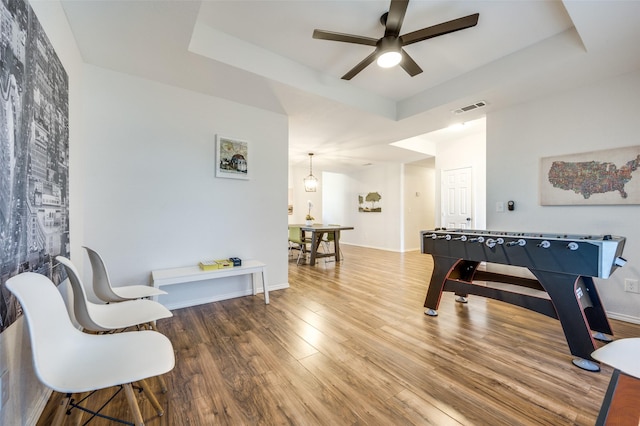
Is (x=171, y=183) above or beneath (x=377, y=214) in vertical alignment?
above

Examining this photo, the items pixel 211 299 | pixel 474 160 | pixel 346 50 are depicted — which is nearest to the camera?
pixel 346 50

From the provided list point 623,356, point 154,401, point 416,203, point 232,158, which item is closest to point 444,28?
point 623,356

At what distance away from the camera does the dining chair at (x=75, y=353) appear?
88 centimetres

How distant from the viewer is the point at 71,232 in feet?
6.40

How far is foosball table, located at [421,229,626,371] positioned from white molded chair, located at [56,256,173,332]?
2.32 m

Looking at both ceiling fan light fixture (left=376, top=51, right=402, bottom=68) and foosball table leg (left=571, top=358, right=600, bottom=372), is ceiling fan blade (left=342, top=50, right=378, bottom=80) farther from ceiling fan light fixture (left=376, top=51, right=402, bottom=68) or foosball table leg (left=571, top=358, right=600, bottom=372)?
foosball table leg (left=571, top=358, right=600, bottom=372)

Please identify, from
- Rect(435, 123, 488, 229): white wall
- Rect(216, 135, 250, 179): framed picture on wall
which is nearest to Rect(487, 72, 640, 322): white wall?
Rect(435, 123, 488, 229): white wall

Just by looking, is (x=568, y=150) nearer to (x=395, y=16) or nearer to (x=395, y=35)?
(x=395, y=35)

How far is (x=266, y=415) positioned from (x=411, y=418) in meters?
0.74

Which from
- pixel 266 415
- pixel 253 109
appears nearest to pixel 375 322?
pixel 266 415

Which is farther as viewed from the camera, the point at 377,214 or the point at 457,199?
the point at 377,214

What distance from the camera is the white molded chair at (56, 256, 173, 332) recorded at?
1277 millimetres

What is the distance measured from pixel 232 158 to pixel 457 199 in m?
4.60

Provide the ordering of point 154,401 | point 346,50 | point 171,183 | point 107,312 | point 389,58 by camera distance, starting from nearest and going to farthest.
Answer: point 154,401, point 107,312, point 389,58, point 346,50, point 171,183
